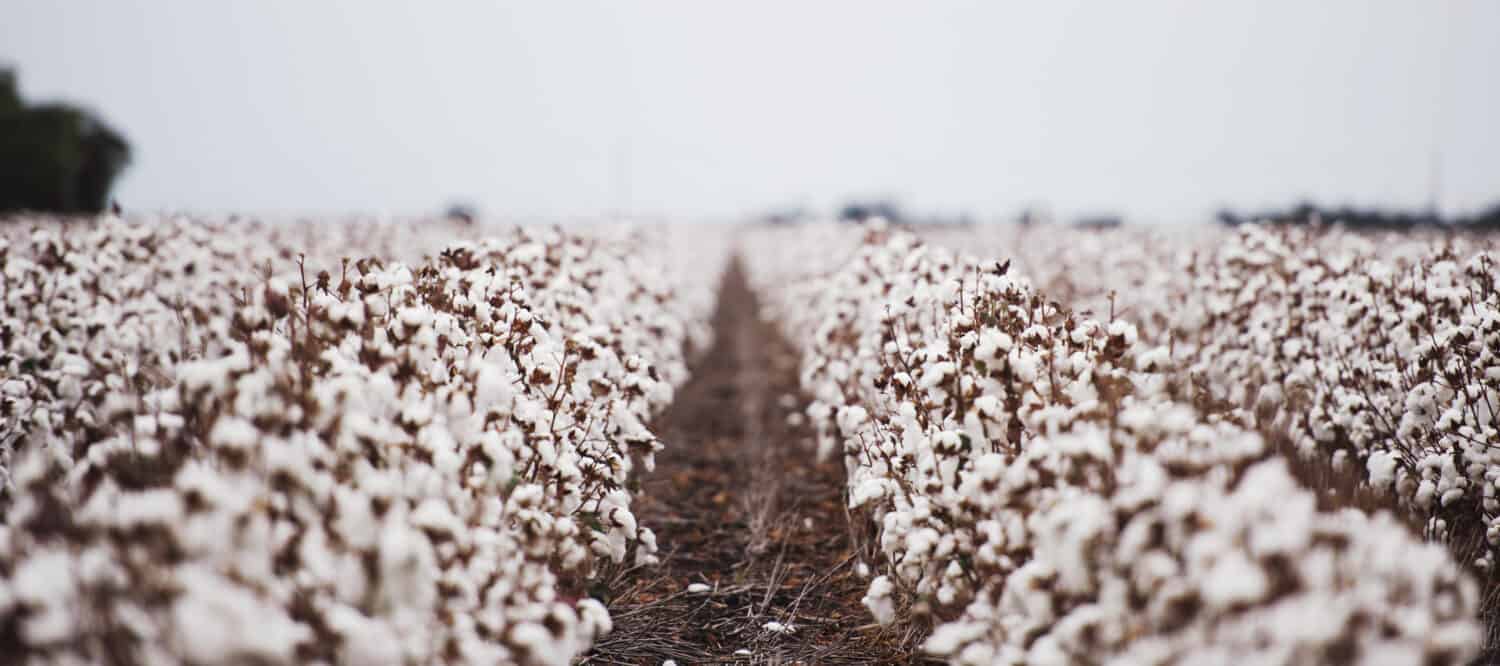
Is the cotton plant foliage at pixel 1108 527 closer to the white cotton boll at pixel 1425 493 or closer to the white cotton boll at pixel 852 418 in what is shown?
the white cotton boll at pixel 852 418

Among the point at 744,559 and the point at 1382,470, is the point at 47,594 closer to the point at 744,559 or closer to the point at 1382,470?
the point at 744,559

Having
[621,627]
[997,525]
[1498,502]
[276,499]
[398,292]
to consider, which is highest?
[398,292]

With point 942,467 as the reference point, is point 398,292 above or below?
above

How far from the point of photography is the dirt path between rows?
4.44m

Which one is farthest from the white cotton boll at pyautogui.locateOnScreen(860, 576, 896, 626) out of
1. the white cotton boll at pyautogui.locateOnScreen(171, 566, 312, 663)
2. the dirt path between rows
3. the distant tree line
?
the distant tree line

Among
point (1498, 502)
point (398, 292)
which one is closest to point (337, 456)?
point (398, 292)

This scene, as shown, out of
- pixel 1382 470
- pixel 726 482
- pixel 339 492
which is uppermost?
pixel 339 492

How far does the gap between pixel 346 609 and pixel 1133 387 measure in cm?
273

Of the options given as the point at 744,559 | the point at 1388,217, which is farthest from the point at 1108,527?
the point at 1388,217

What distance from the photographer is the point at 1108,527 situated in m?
2.45

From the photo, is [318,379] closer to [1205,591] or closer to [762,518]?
[1205,591]

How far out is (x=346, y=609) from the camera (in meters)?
2.32

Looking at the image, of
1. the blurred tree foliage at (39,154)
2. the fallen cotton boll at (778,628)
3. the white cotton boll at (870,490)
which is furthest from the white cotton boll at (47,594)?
the blurred tree foliage at (39,154)

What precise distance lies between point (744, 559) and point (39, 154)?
46.2 meters
